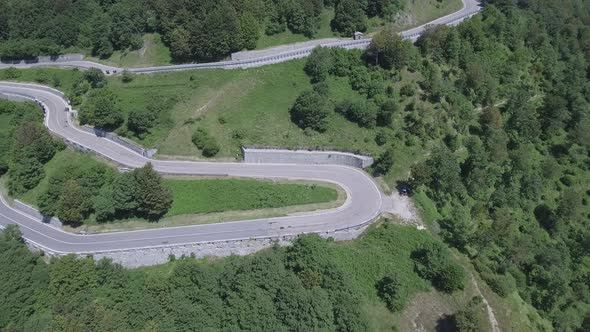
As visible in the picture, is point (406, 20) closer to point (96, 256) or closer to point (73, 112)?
point (73, 112)

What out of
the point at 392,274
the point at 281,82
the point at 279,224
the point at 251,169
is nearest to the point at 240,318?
the point at 279,224

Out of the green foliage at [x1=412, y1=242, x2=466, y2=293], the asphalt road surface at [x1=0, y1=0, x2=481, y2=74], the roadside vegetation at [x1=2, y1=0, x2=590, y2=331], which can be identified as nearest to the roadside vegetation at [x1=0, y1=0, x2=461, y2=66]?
the asphalt road surface at [x1=0, y1=0, x2=481, y2=74]

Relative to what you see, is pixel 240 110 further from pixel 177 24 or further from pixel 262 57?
pixel 177 24

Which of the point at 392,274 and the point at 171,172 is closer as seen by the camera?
the point at 392,274

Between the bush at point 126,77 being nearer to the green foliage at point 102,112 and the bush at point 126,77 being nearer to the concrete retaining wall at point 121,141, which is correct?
the green foliage at point 102,112

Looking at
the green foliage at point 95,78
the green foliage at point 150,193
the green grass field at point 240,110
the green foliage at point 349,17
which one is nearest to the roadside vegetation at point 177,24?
the green foliage at point 349,17

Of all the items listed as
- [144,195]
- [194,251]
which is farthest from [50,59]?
[194,251]

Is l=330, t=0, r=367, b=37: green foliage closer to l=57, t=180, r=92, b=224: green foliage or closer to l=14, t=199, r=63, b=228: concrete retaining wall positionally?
l=57, t=180, r=92, b=224: green foliage

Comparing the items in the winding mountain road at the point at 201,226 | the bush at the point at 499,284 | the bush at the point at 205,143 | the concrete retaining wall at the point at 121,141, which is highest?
the bush at the point at 205,143
